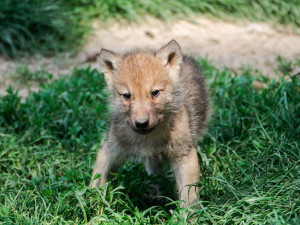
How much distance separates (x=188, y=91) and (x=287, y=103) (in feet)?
3.90

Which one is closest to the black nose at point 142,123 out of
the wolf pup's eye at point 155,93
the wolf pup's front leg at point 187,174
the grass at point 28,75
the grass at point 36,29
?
the wolf pup's eye at point 155,93

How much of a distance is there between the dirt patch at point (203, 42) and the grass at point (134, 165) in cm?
119

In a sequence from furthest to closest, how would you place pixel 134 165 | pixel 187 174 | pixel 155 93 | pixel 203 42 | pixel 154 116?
pixel 203 42, pixel 134 165, pixel 187 174, pixel 155 93, pixel 154 116

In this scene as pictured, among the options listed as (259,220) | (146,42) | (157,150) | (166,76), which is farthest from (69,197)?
(146,42)

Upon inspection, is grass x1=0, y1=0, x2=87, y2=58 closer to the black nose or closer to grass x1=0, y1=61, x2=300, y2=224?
grass x1=0, y1=61, x2=300, y2=224

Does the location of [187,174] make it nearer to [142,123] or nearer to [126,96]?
[142,123]

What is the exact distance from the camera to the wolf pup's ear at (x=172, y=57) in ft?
14.1

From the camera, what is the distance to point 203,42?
28.5ft

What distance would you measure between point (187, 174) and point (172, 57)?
113 centimetres

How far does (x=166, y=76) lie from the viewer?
167 inches

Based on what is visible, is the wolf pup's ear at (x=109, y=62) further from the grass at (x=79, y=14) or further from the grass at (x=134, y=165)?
the grass at (x=79, y=14)

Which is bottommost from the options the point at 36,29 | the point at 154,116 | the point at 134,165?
the point at 134,165

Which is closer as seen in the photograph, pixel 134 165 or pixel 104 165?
pixel 104 165

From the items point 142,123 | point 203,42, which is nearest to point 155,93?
point 142,123
